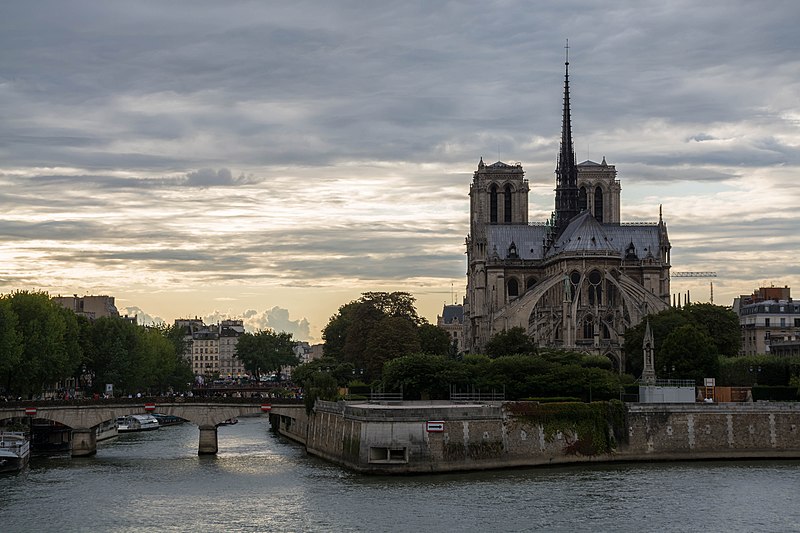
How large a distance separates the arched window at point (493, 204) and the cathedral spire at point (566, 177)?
8792mm

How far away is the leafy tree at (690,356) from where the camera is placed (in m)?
99.1

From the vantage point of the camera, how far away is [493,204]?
172750 millimetres

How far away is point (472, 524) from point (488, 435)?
735 inches

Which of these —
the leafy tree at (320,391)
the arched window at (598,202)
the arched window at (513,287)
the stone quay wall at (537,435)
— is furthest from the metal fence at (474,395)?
the arched window at (598,202)

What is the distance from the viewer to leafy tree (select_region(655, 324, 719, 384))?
9906 cm

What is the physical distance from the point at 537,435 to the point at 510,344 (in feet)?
174

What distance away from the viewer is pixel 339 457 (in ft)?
253

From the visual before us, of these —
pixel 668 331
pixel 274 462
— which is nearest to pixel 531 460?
pixel 274 462

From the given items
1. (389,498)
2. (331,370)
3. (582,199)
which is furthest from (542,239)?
(389,498)

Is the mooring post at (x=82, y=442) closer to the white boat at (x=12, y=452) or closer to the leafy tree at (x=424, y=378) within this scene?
the white boat at (x=12, y=452)

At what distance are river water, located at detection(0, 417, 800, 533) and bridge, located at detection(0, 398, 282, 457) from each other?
17.1 ft

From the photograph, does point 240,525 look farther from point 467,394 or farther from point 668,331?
point 668,331

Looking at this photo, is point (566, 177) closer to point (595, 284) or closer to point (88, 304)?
point (595, 284)

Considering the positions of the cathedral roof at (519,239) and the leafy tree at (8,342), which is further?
the cathedral roof at (519,239)
